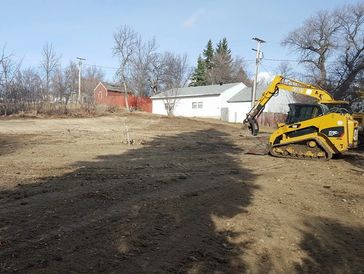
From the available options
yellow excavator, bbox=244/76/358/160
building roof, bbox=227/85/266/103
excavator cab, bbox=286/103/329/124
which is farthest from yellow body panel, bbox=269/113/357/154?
building roof, bbox=227/85/266/103

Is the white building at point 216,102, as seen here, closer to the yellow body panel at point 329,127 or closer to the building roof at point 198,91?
the building roof at point 198,91

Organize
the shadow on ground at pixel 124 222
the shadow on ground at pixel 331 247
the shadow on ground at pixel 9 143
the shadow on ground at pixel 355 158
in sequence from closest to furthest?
the shadow on ground at pixel 124 222, the shadow on ground at pixel 331 247, the shadow on ground at pixel 355 158, the shadow on ground at pixel 9 143

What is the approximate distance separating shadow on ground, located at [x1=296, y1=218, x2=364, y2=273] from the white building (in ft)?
147

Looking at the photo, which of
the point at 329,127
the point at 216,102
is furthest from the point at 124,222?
the point at 216,102

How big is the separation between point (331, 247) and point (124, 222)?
3.39m

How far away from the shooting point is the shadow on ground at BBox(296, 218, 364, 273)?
5.97m

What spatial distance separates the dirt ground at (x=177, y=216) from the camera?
5.80 metres

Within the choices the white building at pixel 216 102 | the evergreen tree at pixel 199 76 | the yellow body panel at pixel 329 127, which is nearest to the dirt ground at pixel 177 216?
the yellow body panel at pixel 329 127

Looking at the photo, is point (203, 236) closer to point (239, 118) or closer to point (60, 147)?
point (60, 147)

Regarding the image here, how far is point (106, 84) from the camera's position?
287 feet

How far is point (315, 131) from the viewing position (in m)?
17.1

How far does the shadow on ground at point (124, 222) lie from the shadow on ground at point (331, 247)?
1.04 m

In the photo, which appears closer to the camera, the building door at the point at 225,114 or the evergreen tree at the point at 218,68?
the building door at the point at 225,114

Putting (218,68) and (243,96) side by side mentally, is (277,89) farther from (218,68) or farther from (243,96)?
(218,68)
